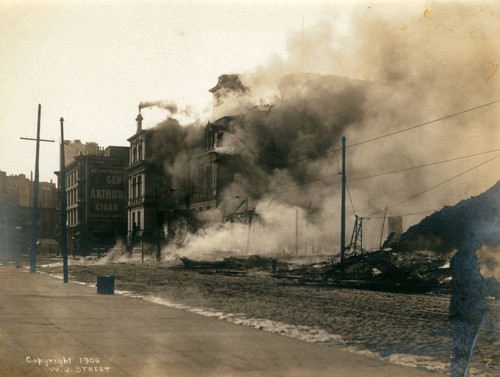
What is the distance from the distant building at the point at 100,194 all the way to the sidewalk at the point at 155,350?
37677 millimetres

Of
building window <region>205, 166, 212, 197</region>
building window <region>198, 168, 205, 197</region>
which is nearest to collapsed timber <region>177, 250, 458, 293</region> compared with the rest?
building window <region>205, 166, 212, 197</region>

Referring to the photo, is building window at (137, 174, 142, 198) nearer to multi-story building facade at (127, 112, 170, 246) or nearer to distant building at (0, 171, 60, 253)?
multi-story building facade at (127, 112, 170, 246)

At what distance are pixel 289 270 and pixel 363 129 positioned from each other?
704 inches

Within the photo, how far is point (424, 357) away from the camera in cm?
859

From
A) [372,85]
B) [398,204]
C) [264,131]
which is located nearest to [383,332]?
[398,204]

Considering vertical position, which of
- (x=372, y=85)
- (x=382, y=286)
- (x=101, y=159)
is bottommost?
(x=382, y=286)

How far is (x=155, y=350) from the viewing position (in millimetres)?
8008

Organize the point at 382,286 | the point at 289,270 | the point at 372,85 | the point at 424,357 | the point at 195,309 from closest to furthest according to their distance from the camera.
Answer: the point at 424,357
the point at 195,309
the point at 382,286
the point at 289,270
the point at 372,85

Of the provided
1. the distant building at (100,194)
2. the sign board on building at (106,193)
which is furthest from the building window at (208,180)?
the sign board on building at (106,193)

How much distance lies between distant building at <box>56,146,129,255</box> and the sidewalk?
37.7 meters

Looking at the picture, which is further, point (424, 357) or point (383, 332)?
point (383, 332)

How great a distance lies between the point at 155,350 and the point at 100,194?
150ft

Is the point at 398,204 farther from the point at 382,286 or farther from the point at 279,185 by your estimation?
the point at 382,286

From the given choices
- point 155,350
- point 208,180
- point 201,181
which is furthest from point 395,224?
point 155,350
